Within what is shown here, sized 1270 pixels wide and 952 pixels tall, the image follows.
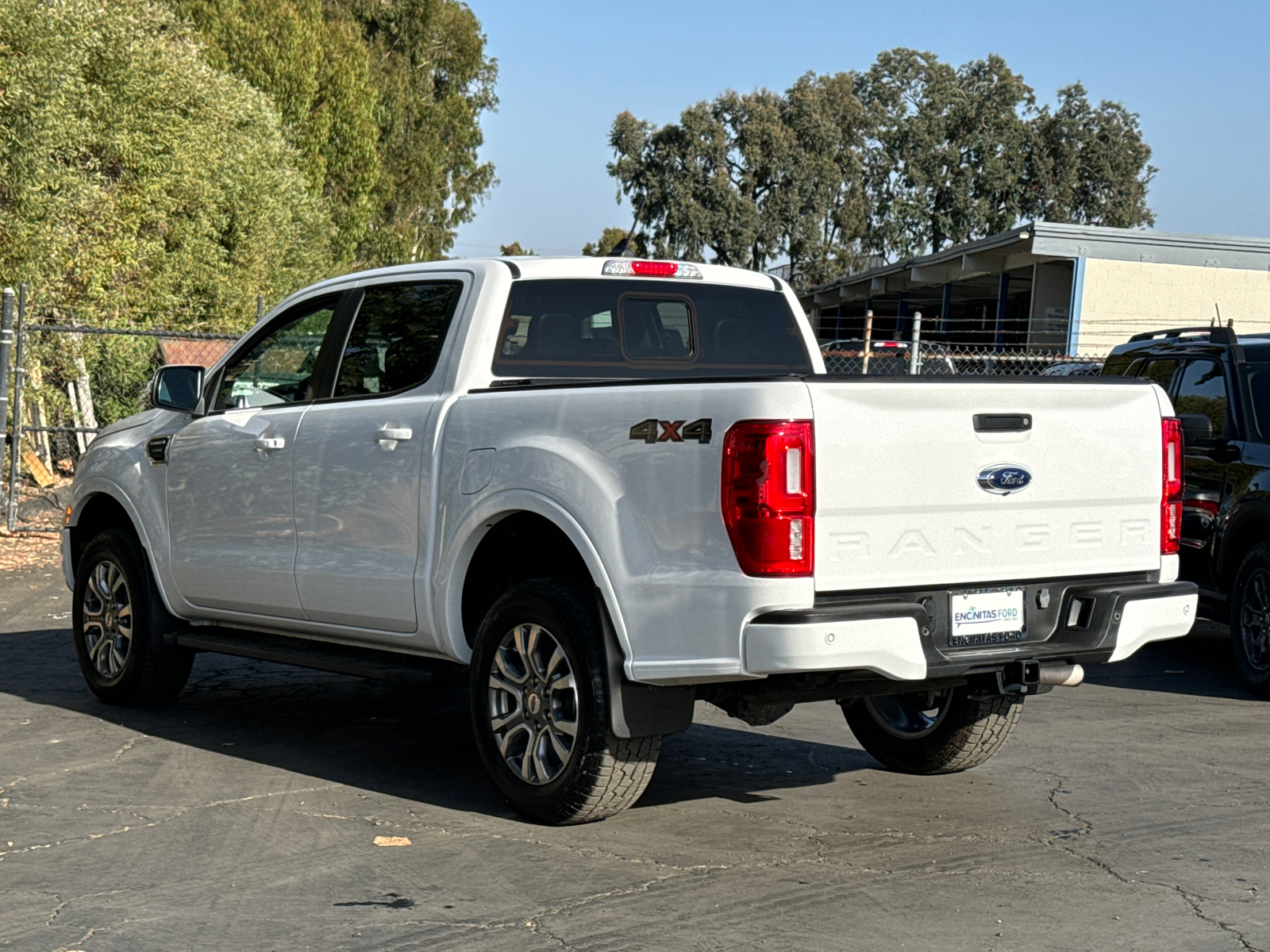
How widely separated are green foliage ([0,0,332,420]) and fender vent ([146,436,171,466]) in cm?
1120

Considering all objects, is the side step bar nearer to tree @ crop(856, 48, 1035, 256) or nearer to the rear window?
the rear window

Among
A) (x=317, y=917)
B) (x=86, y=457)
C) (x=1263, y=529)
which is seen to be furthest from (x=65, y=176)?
(x=317, y=917)

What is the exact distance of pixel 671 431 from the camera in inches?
190

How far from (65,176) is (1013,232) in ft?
75.5

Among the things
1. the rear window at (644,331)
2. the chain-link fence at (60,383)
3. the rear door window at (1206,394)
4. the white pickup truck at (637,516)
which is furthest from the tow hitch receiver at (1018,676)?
the chain-link fence at (60,383)

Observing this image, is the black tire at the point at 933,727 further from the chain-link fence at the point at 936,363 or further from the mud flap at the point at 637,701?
the chain-link fence at the point at 936,363

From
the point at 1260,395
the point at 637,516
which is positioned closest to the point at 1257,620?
the point at 1260,395

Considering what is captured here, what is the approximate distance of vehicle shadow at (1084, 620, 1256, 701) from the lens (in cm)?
888

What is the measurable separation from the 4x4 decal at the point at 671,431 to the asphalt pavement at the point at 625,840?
139 cm

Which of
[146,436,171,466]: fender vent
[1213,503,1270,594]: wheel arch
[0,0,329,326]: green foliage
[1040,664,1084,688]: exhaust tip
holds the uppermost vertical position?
[0,0,329,326]: green foliage

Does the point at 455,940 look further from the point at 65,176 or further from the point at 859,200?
the point at 859,200

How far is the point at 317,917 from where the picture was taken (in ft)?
14.5

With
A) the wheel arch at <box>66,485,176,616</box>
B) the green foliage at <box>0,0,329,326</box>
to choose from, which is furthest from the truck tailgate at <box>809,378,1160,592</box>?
the green foliage at <box>0,0,329,326</box>

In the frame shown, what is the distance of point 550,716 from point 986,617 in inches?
60.1
